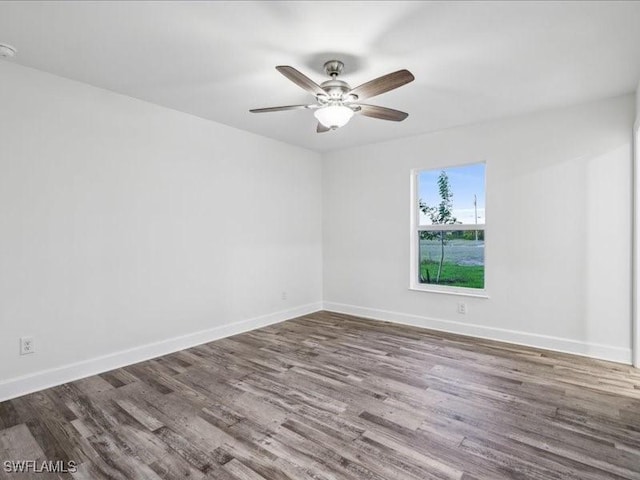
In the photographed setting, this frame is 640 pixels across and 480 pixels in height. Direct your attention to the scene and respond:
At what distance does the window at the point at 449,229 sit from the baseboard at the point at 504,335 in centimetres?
41

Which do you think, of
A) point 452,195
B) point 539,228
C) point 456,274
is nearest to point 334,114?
point 452,195

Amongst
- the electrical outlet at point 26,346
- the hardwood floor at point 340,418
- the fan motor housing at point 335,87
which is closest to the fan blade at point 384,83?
the fan motor housing at point 335,87

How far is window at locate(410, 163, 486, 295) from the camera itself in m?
4.06

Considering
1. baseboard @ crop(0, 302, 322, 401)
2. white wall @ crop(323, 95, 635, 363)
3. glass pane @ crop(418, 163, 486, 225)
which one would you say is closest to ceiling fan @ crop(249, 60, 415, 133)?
white wall @ crop(323, 95, 635, 363)

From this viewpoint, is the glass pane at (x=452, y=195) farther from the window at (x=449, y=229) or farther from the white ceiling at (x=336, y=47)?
the white ceiling at (x=336, y=47)

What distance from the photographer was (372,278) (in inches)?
190

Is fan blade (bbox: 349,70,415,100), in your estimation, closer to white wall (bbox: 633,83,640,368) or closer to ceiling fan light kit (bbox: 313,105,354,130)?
ceiling fan light kit (bbox: 313,105,354,130)

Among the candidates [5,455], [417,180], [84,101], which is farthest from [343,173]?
[5,455]

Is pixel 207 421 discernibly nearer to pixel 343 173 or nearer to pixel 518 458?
pixel 518 458

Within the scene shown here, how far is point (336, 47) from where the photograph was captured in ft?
7.54

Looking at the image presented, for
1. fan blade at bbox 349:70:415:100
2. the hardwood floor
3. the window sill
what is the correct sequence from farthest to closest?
the window sill, fan blade at bbox 349:70:415:100, the hardwood floor

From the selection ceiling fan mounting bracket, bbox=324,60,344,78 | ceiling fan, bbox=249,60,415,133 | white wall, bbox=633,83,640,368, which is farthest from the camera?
white wall, bbox=633,83,640,368

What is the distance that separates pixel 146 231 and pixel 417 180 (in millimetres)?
3302

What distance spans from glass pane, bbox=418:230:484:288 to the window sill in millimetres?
67
